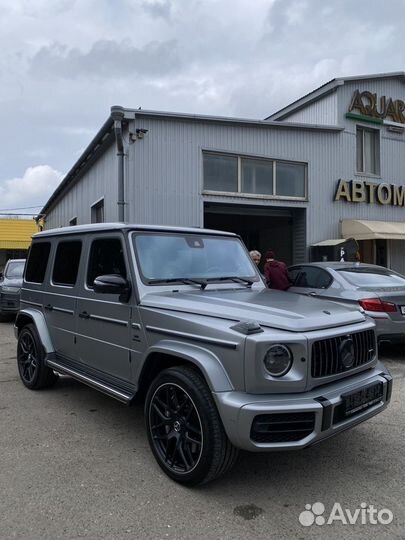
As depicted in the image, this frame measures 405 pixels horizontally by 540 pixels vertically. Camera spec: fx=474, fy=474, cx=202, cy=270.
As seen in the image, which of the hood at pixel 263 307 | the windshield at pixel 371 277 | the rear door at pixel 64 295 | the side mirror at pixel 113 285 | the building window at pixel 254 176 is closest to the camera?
the hood at pixel 263 307

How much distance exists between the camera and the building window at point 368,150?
15453 millimetres

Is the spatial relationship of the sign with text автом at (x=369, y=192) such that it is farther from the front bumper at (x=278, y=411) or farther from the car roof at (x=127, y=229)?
the front bumper at (x=278, y=411)

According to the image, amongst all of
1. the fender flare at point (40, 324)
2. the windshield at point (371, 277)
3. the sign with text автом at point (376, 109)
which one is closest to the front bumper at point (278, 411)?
the fender flare at point (40, 324)

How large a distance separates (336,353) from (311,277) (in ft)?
16.4

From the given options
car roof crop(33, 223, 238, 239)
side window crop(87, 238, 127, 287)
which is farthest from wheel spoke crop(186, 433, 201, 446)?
car roof crop(33, 223, 238, 239)

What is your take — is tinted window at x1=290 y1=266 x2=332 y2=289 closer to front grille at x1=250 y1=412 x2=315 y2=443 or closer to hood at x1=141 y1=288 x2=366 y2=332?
hood at x1=141 y1=288 x2=366 y2=332

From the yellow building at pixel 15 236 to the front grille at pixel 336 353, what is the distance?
101ft

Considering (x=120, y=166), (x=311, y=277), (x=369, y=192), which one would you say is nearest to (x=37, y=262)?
(x=311, y=277)

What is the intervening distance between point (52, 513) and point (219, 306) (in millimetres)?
1728

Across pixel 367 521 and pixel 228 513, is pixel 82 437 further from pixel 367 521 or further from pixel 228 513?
pixel 367 521

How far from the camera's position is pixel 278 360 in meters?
3.04

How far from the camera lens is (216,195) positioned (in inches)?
500

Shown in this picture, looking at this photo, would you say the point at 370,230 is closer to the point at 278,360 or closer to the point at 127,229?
the point at 127,229

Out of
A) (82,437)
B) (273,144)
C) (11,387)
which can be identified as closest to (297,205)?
(273,144)
